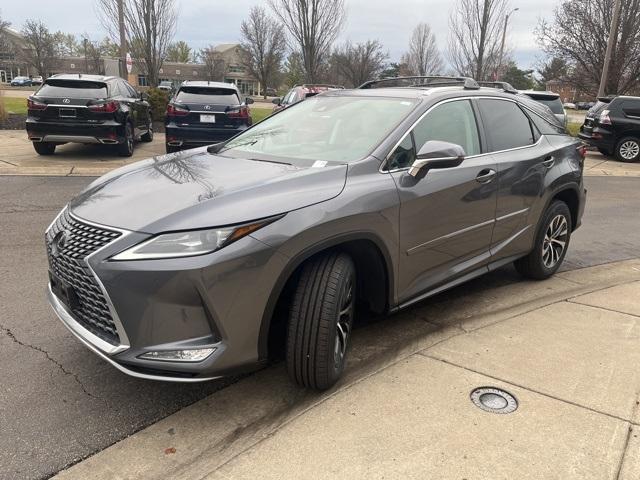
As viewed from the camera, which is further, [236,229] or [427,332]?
Answer: [427,332]

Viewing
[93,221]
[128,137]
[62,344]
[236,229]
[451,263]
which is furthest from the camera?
[128,137]

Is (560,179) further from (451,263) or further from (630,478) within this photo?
(630,478)

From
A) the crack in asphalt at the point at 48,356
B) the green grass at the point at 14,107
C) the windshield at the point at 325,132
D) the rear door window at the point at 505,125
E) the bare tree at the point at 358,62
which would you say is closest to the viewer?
the crack in asphalt at the point at 48,356

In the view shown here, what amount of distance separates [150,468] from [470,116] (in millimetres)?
3134

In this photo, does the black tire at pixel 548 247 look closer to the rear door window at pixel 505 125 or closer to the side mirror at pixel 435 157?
the rear door window at pixel 505 125

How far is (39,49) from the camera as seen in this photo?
63.0 metres

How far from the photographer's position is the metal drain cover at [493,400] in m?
2.85

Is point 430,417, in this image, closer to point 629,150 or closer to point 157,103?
point 629,150

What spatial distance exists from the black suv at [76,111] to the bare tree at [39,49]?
202 ft

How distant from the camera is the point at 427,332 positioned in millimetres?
3844

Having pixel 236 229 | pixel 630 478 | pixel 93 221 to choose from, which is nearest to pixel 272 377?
pixel 236 229

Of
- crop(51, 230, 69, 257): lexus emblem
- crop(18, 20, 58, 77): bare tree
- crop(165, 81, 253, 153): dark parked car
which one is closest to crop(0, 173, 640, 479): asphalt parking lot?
crop(51, 230, 69, 257): lexus emblem

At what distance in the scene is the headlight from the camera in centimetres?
244

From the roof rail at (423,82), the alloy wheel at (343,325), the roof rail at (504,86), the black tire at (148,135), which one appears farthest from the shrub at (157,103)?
the alloy wheel at (343,325)
